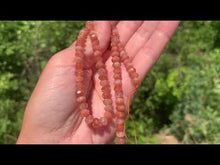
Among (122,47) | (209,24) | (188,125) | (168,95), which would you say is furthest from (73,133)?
(209,24)

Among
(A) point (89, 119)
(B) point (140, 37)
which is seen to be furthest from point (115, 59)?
(A) point (89, 119)

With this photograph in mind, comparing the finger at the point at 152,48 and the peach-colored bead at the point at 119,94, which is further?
the finger at the point at 152,48

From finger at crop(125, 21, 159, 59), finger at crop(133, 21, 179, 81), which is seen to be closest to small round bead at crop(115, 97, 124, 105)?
finger at crop(133, 21, 179, 81)

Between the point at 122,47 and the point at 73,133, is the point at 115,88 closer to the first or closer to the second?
the point at 122,47

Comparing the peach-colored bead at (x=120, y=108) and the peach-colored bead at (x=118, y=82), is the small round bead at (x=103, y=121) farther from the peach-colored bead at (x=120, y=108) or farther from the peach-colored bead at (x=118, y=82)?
the peach-colored bead at (x=118, y=82)

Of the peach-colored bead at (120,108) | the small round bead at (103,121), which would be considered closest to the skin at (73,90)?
the small round bead at (103,121)

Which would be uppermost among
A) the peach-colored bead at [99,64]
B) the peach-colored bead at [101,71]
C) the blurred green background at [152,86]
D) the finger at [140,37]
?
the finger at [140,37]
